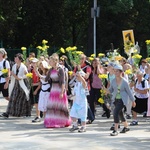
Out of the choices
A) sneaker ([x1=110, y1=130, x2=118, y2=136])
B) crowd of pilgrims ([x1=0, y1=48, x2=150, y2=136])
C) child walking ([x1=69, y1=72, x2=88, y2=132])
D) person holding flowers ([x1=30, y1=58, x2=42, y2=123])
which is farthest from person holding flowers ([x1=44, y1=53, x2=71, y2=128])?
sneaker ([x1=110, y1=130, x2=118, y2=136])

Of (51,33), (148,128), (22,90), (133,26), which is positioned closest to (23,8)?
(51,33)

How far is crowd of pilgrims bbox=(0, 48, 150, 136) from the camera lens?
1184 cm

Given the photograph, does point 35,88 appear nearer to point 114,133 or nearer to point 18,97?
point 18,97

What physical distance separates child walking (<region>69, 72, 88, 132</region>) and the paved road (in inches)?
9.9

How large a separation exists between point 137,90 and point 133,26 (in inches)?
1151

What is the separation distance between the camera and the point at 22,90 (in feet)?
Result: 49.2

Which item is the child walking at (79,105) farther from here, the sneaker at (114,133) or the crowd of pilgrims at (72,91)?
the sneaker at (114,133)

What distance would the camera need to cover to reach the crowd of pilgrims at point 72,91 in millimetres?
11836

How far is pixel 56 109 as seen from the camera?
512 inches

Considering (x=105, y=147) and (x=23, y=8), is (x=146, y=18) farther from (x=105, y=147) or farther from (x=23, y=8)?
(x=105, y=147)

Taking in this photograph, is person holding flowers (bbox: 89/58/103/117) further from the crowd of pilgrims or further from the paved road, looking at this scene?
the paved road

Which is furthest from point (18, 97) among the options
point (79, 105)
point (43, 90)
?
point (79, 105)

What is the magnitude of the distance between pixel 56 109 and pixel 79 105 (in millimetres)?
804

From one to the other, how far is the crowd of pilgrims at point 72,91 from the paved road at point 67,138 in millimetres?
313
